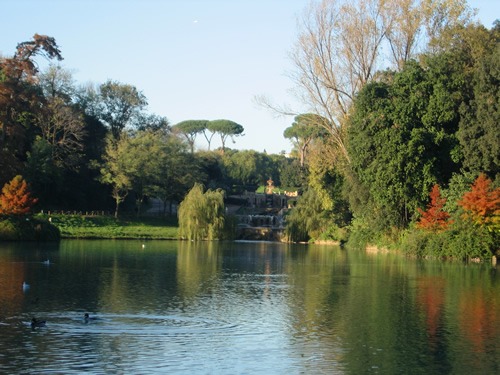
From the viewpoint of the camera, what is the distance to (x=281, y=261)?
4334 centimetres

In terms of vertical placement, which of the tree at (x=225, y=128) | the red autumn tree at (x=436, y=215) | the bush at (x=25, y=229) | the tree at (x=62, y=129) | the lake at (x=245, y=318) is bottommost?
the lake at (x=245, y=318)

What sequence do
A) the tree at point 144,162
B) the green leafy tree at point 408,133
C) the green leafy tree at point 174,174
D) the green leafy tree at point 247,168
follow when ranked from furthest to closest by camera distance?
the green leafy tree at point 247,168 → the green leafy tree at point 174,174 → the tree at point 144,162 → the green leafy tree at point 408,133

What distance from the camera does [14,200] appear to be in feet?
177

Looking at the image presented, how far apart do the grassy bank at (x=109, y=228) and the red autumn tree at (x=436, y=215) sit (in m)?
26.3

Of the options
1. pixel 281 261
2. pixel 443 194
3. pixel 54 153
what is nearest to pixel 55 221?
pixel 54 153

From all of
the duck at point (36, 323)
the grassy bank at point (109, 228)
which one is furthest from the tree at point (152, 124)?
the duck at point (36, 323)

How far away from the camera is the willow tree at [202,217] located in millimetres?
63688

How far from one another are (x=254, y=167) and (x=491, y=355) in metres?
104

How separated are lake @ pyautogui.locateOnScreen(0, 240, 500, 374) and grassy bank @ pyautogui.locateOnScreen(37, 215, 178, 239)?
24472mm

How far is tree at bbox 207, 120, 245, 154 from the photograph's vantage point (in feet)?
472

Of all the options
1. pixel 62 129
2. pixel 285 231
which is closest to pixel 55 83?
pixel 62 129

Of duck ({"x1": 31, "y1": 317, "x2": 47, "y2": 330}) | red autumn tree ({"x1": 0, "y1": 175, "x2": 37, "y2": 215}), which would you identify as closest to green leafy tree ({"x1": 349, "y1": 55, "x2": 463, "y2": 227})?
red autumn tree ({"x1": 0, "y1": 175, "x2": 37, "y2": 215})

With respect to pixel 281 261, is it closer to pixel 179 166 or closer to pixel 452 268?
pixel 452 268

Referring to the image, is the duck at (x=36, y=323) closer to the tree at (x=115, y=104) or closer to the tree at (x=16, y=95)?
the tree at (x=16, y=95)
